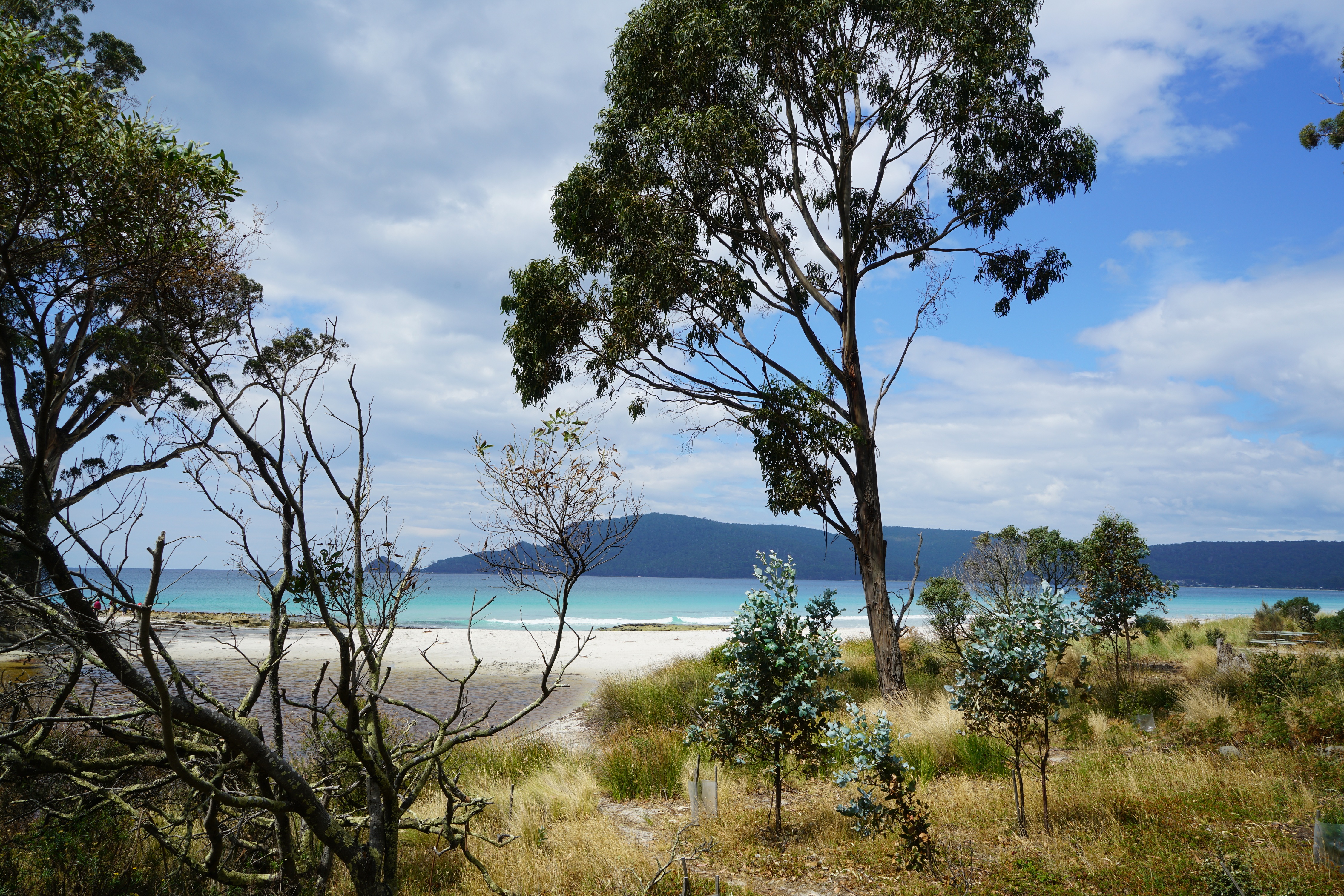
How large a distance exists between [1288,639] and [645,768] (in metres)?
19.0

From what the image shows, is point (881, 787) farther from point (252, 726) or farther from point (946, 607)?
point (946, 607)

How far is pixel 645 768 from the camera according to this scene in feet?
27.9

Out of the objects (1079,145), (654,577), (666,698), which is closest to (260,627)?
(666,698)

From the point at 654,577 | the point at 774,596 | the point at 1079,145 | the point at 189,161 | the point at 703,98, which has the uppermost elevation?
the point at 703,98

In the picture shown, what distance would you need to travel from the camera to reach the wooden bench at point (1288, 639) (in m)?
15.9

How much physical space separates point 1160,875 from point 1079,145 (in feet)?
33.6

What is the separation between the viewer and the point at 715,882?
5613 millimetres

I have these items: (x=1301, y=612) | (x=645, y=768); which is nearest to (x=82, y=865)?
(x=645, y=768)

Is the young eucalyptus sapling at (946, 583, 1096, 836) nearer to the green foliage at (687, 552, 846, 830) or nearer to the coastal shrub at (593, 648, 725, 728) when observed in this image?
the green foliage at (687, 552, 846, 830)

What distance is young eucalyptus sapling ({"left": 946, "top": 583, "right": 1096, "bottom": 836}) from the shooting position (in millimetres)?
5715

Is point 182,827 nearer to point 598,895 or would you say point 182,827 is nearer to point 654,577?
point 598,895

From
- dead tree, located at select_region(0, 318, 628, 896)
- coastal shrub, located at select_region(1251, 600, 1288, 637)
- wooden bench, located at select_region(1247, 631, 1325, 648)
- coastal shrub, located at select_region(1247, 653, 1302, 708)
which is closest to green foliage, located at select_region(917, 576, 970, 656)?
coastal shrub, located at select_region(1247, 653, 1302, 708)

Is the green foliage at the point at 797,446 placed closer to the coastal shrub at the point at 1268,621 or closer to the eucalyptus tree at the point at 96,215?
the eucalyptus tree at the point at 96,215

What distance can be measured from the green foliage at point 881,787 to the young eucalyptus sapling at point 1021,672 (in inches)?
34.5
